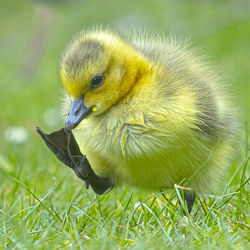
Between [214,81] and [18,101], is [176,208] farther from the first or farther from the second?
[18,101]

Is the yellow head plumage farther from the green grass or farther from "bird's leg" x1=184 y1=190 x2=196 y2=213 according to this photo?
"bird's leg" x1=184 y1=190 x2=196 y2=213

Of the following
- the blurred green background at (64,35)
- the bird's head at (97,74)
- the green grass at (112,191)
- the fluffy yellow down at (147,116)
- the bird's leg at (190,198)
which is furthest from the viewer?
the blurred green background at (64,35)

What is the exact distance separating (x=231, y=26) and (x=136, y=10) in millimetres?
2919

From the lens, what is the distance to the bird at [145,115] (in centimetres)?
252

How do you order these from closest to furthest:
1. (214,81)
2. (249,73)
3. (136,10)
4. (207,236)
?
(207,236) → (214,81) → (249,73) → (136,10)

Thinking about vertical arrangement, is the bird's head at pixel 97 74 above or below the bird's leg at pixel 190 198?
above

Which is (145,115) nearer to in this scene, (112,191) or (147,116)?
(147,116)

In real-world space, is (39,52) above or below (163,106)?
above

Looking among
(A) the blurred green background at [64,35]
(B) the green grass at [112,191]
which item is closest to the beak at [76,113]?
(B) the green grass at [112,191]

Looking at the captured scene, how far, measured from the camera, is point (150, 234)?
7.52 feet

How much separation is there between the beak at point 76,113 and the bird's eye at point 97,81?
79 millimetres

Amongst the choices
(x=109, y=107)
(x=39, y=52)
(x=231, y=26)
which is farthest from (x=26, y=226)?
(x=231, y=26)

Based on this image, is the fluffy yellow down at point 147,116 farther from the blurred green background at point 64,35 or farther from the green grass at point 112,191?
the blurred green background at point 64,35

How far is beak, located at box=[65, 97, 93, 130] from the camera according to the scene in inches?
102
